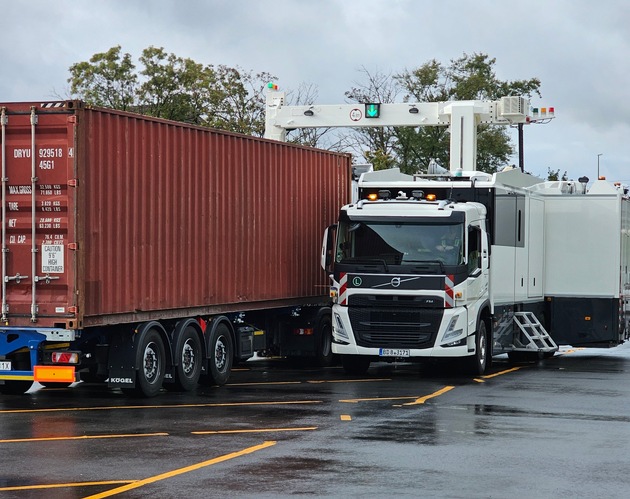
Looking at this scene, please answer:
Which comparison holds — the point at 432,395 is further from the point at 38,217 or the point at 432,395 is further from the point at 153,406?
the point at 38,217

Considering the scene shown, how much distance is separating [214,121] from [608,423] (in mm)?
42972

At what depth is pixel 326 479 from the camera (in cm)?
1071

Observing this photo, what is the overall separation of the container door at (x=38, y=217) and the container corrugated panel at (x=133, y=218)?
1cm

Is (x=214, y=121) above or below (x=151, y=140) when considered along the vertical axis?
above

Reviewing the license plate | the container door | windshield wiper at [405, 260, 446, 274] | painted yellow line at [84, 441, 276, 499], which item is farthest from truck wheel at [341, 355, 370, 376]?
painted yellow line at [84, 441, 276, 499]

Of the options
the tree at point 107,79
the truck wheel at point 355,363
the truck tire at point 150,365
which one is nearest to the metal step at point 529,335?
the truck wheel at point 355,363

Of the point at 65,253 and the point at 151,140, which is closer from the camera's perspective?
the point at 65,253

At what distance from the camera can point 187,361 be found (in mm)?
18406

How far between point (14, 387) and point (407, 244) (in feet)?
20.6

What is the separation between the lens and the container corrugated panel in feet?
52.3

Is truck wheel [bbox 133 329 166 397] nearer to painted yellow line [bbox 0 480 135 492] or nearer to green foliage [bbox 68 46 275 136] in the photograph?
painted yellow line [bbox 0 480 135 492]

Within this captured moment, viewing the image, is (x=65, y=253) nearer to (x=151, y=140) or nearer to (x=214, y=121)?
(x=151, y=140)

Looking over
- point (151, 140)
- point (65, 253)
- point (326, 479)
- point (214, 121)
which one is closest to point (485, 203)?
point (151, 140)

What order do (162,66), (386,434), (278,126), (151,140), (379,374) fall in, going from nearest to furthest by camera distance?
1. (386,434)
2. (151,140)
3. (379,374)
4. (278,126)
5. (162,66)
